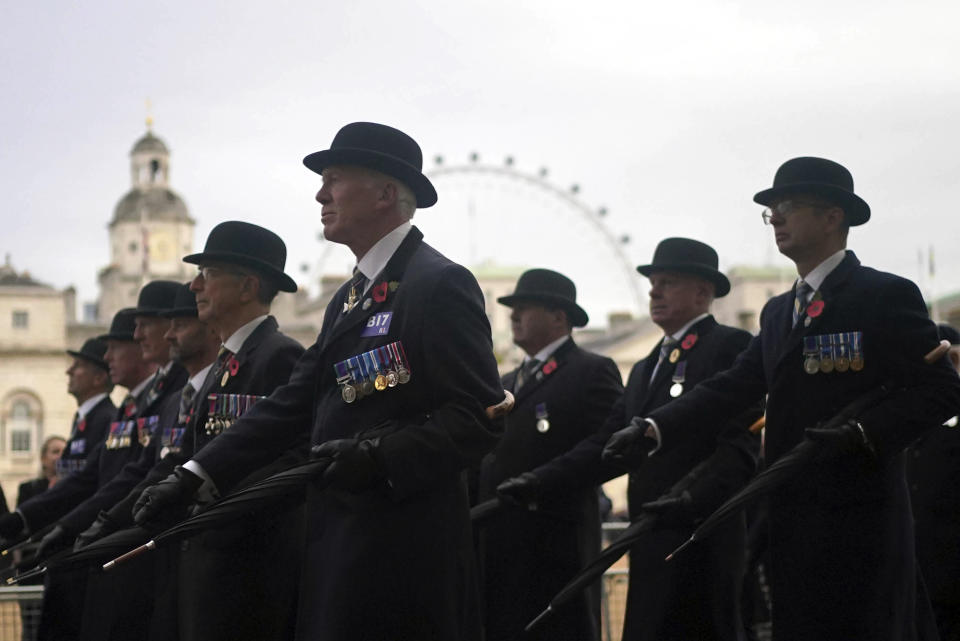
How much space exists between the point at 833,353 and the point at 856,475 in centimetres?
50

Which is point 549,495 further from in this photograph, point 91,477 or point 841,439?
point 91,477

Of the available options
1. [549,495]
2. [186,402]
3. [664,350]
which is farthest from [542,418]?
[186,402]

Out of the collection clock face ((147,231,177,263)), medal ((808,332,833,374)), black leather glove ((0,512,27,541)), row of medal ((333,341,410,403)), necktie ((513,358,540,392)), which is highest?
clock face ((147,231,177,263))

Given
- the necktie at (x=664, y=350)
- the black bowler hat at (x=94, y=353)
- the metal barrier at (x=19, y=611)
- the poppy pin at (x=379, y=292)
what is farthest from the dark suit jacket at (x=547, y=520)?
the metal barrier at (x=19, y=611)

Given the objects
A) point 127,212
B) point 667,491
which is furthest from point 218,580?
point 127,212

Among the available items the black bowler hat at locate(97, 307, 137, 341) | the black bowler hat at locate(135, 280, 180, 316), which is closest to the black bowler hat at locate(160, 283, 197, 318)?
the black bowler hat at locate(135, 280, 180, 316)

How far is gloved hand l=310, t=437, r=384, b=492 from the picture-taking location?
491 centimetres

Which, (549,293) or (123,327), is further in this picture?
(123,327)

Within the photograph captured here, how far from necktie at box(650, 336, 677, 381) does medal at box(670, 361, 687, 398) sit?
12cm

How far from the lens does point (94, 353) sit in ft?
35.9

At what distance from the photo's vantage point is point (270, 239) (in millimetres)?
7070

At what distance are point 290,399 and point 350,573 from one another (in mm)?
866

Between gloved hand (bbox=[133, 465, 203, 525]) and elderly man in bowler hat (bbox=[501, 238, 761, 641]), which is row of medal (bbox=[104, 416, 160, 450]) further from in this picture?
gloved hand (bbox=[133, 465, 203, 525])

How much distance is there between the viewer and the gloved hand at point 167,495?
5.27 m
